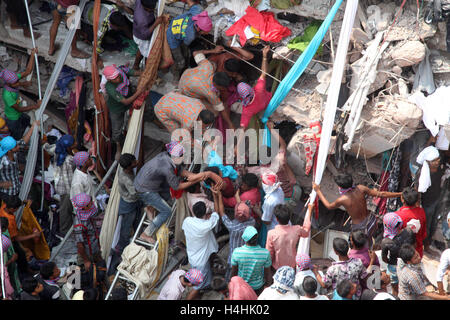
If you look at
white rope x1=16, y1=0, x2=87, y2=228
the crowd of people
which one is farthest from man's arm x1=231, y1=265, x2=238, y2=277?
white rope x1=16, y1=0, x2=87, y2=228

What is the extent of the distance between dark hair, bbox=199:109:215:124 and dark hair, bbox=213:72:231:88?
350 millimetres

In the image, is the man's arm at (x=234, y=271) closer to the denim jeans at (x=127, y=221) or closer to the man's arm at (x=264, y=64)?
the denim jeans at (x=127, y=221)

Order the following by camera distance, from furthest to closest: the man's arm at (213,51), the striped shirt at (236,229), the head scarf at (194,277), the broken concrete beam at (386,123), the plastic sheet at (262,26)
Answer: the man's arm at (213,51) < the plastic sheet at (262,26) < the broken concrete beam at (386,123) < the striped shirt at (236,229) < the head scarf at (194,277)

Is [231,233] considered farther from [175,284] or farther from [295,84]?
[295,84]

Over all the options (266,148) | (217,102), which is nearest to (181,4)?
(217,102)

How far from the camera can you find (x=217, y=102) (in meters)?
7.81

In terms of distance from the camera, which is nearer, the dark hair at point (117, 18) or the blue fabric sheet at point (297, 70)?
the blue fabric sheet at point (297, 70)

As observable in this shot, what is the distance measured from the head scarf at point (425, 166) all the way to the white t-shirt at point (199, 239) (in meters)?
2.08

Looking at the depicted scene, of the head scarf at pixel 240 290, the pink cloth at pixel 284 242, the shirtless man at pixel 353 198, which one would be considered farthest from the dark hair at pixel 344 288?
the shirtless man at pixel 353 198

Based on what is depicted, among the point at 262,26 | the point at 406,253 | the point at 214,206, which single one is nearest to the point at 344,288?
the point at 406,253

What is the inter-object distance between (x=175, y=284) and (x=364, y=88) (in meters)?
2.81

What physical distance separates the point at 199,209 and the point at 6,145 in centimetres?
254

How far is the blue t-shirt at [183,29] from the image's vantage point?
786cm

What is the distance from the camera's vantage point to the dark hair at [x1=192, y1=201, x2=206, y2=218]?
22.4ft
